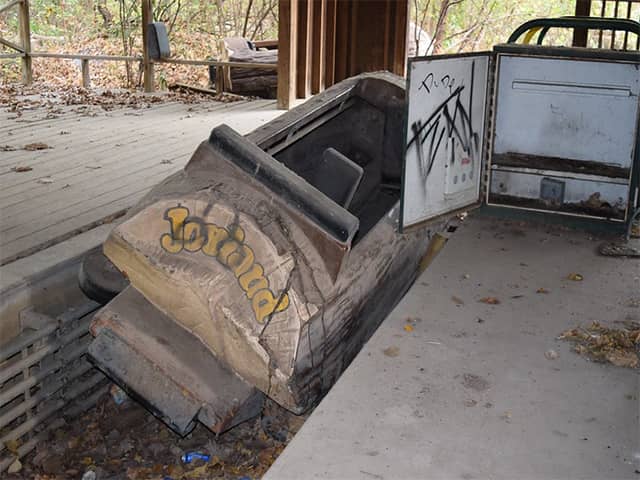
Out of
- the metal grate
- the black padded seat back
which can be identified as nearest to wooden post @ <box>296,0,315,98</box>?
the black padded seat back

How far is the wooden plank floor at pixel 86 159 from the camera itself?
15.6ft

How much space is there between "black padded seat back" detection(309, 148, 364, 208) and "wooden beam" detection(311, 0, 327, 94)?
16.7 ft

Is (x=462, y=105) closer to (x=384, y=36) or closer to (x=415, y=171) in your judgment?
(x=415, y=171)

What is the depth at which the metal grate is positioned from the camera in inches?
149

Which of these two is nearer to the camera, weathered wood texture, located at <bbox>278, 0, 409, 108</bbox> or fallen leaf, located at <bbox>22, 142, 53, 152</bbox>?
fallen leaf, located at <bbox>22, 142, 53, 152</bbox>

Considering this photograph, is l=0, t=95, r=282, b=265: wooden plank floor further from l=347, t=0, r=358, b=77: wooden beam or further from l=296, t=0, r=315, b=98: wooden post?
l=347, t=0, r=358, b=77: wooden beam

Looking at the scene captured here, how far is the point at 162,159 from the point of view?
652cm

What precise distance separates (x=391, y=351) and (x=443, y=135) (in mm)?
1532

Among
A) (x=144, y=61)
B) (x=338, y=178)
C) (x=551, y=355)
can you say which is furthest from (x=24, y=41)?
(x=551, y=355)

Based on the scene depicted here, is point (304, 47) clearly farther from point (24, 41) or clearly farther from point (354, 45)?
point (24, 41)

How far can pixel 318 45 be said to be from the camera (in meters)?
9.23

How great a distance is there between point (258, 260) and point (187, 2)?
14547mm

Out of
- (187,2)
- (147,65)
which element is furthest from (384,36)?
(187,2)

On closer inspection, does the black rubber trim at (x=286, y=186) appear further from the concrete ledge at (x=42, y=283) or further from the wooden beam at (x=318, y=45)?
the wooden beam at (x=318, y=45)
